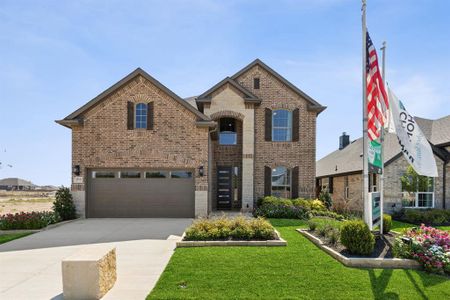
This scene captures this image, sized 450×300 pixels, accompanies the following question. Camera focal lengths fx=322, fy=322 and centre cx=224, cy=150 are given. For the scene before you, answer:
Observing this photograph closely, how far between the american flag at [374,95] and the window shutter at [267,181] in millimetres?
10471

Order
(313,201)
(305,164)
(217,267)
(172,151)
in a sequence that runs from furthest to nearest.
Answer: (305,164), (313,201), (172,151), (217,267)

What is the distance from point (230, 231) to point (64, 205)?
9.12 meters

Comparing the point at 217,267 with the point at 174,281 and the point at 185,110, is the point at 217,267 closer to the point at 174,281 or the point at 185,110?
the point at 174,281

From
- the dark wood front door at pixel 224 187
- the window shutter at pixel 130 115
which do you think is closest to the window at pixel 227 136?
the dark wood front door at pixel 224 187

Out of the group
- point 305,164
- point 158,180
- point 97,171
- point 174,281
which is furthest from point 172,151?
point 174,281

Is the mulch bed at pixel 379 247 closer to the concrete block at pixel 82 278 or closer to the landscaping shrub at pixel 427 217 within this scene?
the concrete block at pixel 82 278

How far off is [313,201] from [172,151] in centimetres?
830

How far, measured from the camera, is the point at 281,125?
19.4m

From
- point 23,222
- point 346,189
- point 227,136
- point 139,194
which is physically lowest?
point 23,222

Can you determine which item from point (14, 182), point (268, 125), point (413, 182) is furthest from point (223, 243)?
point (14, 182)

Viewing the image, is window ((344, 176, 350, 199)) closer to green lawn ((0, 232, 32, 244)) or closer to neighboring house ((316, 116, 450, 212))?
neighboring house ((316, 116, 450, 212))

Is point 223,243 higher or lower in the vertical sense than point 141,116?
lower

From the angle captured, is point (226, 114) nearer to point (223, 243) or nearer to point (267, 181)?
point (267, 181)

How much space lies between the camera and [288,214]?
15.8m
